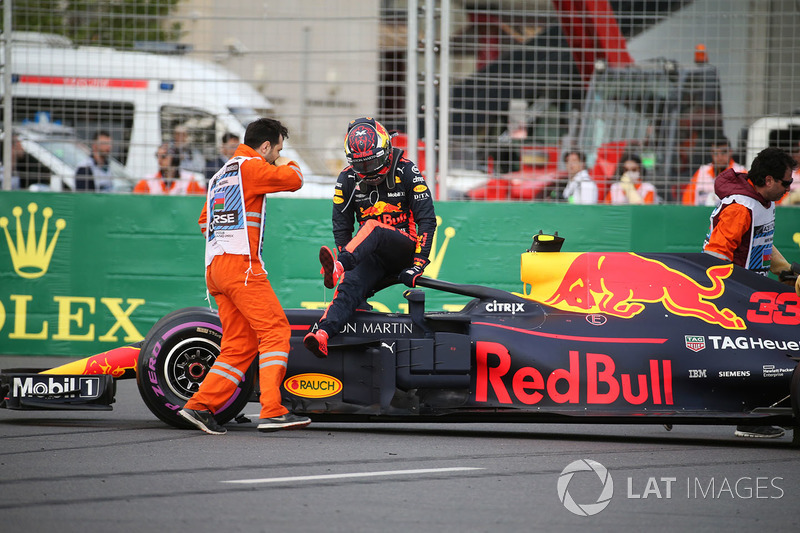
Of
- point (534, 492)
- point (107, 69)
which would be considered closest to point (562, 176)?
point (107, 69)

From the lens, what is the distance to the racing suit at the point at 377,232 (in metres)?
6.46

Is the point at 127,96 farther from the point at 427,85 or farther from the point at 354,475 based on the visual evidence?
the point at 354,475

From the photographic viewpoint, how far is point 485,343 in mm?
6352

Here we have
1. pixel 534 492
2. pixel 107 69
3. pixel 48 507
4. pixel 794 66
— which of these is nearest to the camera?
pixel 48 507

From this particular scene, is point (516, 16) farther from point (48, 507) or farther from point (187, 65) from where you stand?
point (48, 507)

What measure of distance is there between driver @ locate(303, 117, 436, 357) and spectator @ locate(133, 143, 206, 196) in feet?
11.4

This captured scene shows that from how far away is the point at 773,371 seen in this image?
619cm

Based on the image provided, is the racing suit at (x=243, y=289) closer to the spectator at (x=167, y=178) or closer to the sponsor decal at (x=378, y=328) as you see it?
the sponsor decal at (x=378, y=328)

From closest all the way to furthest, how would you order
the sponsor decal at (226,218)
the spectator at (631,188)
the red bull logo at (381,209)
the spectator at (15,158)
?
the sponsor decal at (226,218) < the red bull logo at (381,209) < the spectator at (631,188) < the spectator at (15,158)

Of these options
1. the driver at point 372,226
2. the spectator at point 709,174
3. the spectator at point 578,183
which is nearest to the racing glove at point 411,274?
the driver at point 372,226

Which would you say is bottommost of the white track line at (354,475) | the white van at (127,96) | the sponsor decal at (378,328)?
the white track line at (354,475)

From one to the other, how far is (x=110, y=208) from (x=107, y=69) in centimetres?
153

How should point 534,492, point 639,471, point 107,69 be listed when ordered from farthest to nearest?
point 107,69 → point 639,471 → point 534,492

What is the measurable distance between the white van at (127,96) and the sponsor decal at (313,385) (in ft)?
13.0
